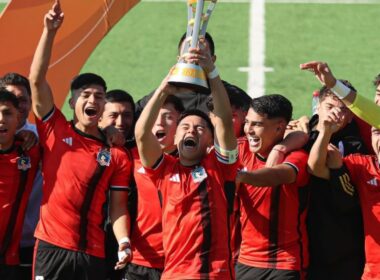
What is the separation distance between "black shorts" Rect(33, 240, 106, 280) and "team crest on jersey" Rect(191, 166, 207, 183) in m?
1.07

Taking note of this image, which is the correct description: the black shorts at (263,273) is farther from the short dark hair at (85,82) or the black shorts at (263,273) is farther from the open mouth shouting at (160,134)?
the short dark hair at (85,82)

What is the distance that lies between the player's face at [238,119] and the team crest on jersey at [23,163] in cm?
166

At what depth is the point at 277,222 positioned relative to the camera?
734 centimetres

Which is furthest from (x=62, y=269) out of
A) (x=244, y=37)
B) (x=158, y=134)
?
(x=244, y=37)

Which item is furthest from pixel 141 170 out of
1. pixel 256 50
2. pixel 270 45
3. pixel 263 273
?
pixel 270 45

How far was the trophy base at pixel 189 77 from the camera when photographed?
618 cm

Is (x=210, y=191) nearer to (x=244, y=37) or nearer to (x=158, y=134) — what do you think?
(x=158, y=134)

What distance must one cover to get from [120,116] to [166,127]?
1.75 ft

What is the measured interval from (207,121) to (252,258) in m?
1.12

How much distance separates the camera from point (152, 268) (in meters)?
7.41

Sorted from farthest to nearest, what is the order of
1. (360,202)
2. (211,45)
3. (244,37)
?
(244,37) < (211,45) < (360,202)

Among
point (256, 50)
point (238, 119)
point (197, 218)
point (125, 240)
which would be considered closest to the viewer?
point (197, 218)

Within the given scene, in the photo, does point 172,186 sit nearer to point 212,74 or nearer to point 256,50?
point 212,74

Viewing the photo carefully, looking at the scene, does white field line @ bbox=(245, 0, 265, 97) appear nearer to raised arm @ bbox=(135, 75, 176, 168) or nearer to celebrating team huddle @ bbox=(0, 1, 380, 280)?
celebrating team huddle @ bbox=(0, 1, 380, 280)
